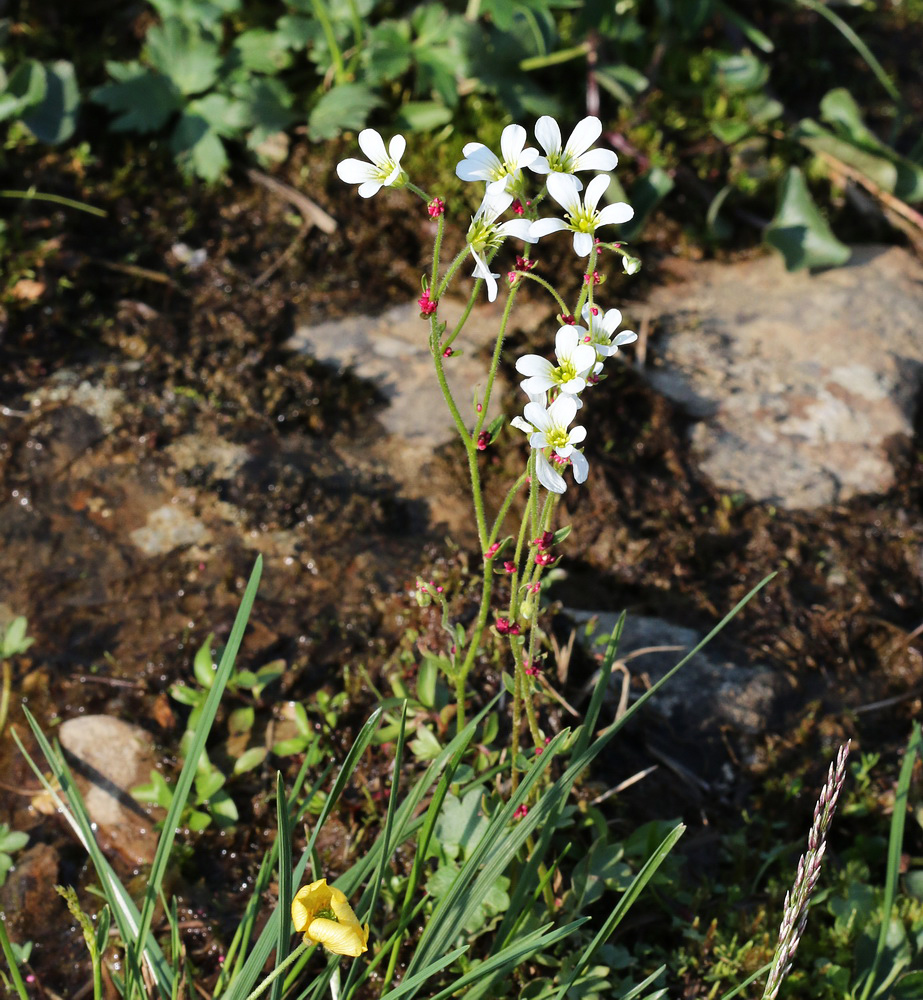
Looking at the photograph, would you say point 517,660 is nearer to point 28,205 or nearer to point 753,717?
point 753,717

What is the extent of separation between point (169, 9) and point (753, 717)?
344cm

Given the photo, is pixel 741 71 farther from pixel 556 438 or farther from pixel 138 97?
pixel 556 438

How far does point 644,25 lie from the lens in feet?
14.1

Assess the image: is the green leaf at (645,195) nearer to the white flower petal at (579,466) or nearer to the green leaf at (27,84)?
the green leaf at (27,84)

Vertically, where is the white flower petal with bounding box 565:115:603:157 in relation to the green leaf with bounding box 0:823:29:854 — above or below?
above

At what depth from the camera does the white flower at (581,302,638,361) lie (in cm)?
157

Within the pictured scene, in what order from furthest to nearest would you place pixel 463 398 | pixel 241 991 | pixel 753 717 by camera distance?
pixel 463 398
pixel 753 717
pixel 241 991

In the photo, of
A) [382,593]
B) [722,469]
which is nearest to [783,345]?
[722,469]

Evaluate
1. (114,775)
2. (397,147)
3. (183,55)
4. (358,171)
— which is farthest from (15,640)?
(183,55)

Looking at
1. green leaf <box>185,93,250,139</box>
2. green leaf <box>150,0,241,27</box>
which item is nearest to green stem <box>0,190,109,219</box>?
green leaf <box>185,93,250,139</box>

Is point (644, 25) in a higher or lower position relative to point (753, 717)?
higher

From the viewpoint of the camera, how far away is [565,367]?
158cm

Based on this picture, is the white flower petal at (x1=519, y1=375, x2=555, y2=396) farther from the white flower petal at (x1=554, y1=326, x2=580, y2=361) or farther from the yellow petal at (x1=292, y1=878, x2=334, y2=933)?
the yellow petal at (x1=292, y1=878, x2=334, y2=933)

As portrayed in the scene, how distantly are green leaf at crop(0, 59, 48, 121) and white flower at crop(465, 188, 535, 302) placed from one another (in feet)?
9.26
